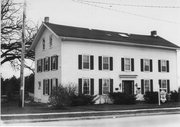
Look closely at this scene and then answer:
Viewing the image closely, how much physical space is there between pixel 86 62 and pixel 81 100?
4.08 meters

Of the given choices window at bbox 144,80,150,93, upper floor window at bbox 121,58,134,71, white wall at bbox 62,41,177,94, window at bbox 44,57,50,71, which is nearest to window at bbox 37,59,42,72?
window at bbox 44,57,50,71

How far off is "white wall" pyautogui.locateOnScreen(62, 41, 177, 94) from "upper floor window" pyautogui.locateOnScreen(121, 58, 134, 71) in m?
0.39

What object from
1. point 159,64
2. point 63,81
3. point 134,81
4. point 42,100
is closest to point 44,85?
point 42,100

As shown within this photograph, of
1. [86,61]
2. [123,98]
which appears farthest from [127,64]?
[86,61]

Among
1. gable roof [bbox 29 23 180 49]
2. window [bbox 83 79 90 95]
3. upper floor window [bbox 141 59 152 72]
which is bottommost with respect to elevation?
window [bbox 83 79 90 95]

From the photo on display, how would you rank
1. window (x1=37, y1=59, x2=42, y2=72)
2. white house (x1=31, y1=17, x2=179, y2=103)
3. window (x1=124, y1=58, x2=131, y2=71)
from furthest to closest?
window (x1=37, y1=59, x2=42, y2=72) < window (x1=124, y1=58, x2=131, y2=71) < white house (x1=31, y1=17, x2=179, y2=103)

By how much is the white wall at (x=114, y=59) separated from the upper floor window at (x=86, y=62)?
29cm

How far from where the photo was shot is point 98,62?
28.5m

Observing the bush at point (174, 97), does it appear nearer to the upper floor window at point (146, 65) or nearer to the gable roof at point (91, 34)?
the upper floor window at point (146, 65)

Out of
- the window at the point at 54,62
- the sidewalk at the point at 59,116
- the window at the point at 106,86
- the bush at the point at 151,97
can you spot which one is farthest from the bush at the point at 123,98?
the sidewalk at the point at 59,116

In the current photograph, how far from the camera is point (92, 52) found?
92.6 ft

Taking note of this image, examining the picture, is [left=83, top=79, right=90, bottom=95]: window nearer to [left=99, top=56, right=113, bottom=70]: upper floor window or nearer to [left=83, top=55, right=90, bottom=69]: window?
[left=83, top=55, right=90, bottom=69]: window

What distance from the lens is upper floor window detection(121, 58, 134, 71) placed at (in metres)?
30.0

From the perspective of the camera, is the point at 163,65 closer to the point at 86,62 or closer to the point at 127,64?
the point at 127,64
